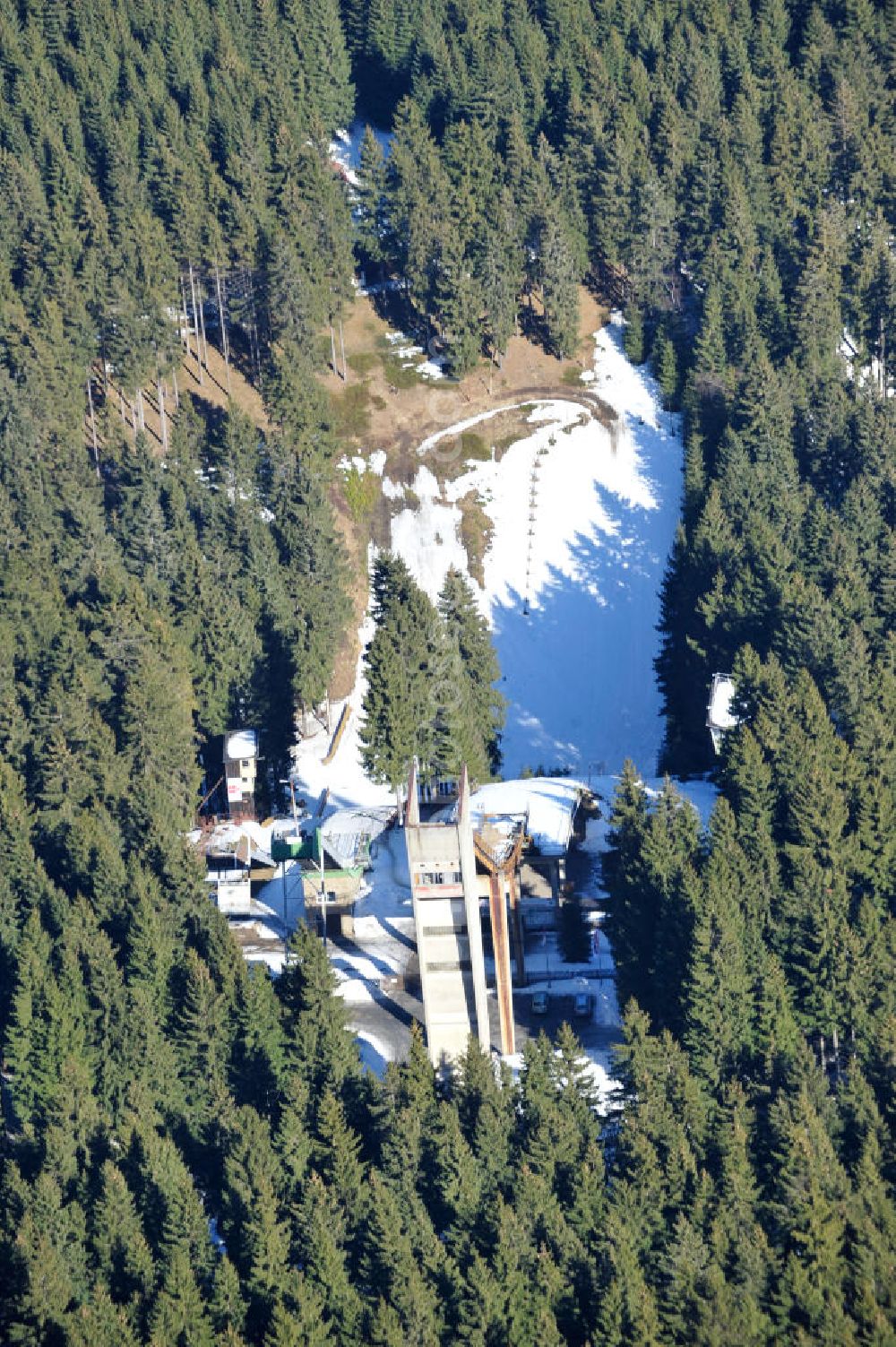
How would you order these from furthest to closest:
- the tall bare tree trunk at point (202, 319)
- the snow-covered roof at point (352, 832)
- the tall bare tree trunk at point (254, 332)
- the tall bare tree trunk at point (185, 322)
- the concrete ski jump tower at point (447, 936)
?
the tall bare tree trunk at point (185, 322) → the tall bare tree trunk at point (202, 319) → the tall bare tree trunk at point (254, 332) → the snow-covered roof at point (352, 832) → the concrete ski jump tower at point (447, 936)

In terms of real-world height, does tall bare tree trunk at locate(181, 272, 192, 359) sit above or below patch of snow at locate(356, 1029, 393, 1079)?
above

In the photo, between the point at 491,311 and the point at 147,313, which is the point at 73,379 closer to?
the point at 147,313

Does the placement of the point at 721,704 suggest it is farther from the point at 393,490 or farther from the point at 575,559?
the point at 393,490

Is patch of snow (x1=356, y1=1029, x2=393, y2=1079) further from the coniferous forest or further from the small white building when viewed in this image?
the small white building

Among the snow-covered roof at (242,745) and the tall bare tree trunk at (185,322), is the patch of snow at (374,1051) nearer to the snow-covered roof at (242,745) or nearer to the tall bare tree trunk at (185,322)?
the snow-covered roof at (242,745)

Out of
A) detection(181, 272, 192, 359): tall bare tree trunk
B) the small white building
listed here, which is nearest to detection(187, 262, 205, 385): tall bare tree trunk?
detection(181, 272, 192, 359): tall bare tree trunk

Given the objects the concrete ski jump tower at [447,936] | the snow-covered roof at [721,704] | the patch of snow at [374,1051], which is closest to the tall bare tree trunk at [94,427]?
the snow-covered roof at [721,704]
